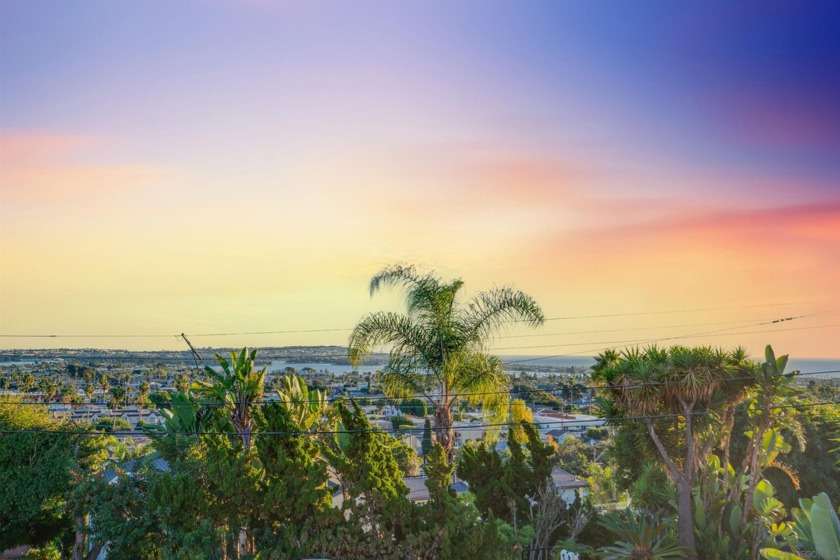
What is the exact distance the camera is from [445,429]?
19734mm

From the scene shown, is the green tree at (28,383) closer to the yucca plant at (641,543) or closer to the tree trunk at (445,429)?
the tree trunk at (445,429)

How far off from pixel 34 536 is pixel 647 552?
1876cm

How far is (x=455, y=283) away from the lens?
21.3 m

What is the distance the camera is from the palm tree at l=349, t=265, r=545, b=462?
20.5m

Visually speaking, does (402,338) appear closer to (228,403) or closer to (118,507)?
(228,403)

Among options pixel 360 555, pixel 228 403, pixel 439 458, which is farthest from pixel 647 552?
pixel 228 403

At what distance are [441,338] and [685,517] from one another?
8.56 m

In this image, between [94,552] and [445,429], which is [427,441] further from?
[94,552]

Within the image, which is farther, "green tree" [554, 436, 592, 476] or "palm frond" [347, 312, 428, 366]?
"green tree" [554, 436, 592, 476]

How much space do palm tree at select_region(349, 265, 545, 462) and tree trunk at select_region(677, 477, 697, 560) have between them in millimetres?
5567

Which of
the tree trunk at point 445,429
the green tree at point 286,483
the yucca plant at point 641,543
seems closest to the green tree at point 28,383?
the tree trunk at point 445,429

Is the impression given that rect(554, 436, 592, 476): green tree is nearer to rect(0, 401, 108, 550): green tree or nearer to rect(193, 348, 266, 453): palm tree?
rect(193, 348, 266, 453): palm tree

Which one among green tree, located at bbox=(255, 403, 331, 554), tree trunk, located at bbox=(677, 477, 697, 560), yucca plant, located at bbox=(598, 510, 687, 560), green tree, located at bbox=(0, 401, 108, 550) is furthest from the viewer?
green tree, located at bbox=(0, 401, 108, 550)

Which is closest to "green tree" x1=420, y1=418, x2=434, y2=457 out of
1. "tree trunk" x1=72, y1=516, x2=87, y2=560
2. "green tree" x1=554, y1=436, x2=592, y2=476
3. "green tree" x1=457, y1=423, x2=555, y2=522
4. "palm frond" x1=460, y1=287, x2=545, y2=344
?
"green tree" x1=457, y1=423, x2=555, y2=522
